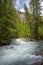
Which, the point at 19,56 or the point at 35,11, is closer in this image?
the point at 19,56

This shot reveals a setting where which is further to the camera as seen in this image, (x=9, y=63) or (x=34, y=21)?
(x=34, y=21)

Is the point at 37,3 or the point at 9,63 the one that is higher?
the point at 37,3

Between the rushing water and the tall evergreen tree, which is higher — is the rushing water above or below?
below

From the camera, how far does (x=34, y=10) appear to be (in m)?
28.9

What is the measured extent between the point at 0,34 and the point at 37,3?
45.6 ft

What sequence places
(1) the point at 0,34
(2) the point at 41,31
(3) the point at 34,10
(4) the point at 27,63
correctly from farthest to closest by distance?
(3) the point at 34,10
(2) the point at 41,31
(1) the point at 0,34
(4) the point at 27,63

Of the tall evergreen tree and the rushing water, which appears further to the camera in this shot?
the tall evergreen tree

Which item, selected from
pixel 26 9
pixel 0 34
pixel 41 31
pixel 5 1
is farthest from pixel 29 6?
pixel 0 34

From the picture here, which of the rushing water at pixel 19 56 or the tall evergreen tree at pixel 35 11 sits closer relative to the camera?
the rushing water at pixel 19 56

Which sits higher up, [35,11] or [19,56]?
[35,11]

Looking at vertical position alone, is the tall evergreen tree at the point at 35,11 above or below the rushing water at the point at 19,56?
above

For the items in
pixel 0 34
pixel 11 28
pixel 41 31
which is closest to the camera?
pixel 0 34

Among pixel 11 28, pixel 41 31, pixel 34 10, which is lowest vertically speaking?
pixel 41 31

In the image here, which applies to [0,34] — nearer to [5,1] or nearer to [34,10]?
[5,1]
